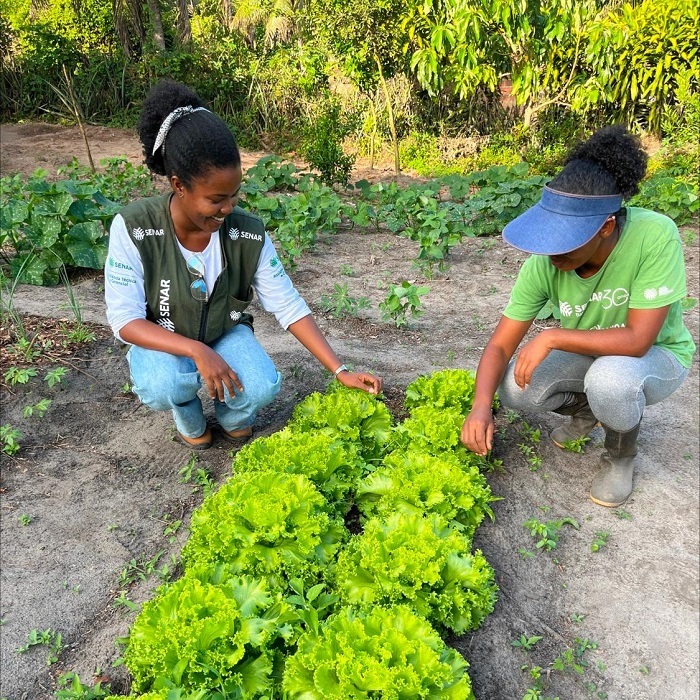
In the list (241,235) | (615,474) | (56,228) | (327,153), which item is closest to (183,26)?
(327,153)

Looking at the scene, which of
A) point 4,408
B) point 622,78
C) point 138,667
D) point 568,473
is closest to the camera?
point 138,667

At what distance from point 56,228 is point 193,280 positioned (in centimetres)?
256

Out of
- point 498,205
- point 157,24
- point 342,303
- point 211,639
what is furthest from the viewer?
point 157,24

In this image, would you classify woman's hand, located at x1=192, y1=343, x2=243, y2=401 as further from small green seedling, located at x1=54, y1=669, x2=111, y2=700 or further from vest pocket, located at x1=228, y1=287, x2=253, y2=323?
small green seedling, located at x1=54, y1=669, x2=111, y2=700

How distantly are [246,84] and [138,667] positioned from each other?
45.1 ft

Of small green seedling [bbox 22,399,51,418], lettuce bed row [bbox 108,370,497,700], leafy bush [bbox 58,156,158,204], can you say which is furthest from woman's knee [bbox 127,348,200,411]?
leafy bush [bbox 58,156,158,204]

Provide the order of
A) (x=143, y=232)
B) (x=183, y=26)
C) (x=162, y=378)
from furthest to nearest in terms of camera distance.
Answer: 1. (x=183, y=26)
2. (x=162, y=378)
3. (x=143, y=232)

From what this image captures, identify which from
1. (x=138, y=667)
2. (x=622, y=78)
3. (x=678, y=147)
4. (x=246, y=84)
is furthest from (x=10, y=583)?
(x=246, y=84)

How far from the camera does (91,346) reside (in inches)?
158

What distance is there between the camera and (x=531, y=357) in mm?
2639

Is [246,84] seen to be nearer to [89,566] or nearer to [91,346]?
[91,346]

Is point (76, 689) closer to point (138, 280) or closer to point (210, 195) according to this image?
point (138, 280)

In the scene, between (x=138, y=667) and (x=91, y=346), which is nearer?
(x=138, y=667)

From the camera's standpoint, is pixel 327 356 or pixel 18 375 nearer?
pixel 327 356
